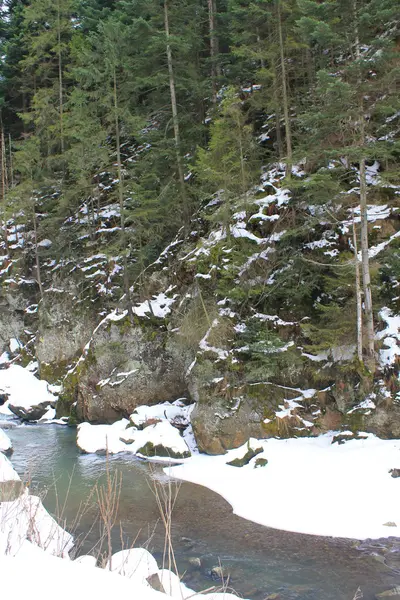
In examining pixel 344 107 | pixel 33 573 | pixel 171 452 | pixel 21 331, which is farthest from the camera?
pixel 21 331

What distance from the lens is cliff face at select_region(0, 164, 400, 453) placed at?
1211 centimetres

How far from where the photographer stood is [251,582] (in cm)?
671

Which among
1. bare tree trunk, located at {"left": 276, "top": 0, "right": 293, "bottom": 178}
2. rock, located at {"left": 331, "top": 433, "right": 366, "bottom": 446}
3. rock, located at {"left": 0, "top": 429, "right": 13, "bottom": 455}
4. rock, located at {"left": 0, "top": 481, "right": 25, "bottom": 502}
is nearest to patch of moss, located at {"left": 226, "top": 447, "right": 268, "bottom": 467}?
rock, located at {"left": 331, "top": 433, "right": 366, "bottom": 446}

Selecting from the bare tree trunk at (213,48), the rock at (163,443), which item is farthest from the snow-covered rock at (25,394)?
the bare tree trunk at (213,48)

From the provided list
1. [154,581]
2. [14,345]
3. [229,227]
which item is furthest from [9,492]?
[14,345]

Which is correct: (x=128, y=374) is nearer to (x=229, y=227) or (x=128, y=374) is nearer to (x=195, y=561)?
(x=229, y=227)

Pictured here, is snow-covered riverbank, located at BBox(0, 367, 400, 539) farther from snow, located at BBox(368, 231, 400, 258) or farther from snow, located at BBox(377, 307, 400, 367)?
snow, located at BBox(368, 231, 400, 258)

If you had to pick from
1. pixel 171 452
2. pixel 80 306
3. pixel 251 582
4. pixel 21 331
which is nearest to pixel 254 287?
pixel 171 452

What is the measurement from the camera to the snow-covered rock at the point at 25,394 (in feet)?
60.4

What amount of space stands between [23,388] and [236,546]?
15.0 meters

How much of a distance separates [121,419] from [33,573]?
570 inches

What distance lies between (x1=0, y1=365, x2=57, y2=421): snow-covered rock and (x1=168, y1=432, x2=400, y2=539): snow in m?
Result: 9.47

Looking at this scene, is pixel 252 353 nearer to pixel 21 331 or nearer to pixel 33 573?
pixel 33 573

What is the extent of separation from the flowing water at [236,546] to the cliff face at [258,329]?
2.79 m
